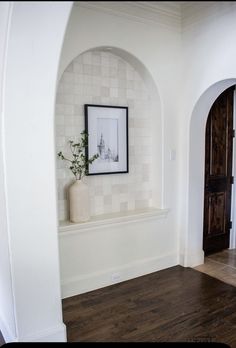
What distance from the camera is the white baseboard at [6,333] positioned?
5.98 ft

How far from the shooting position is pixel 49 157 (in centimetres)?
171

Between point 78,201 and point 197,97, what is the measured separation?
1683 millimetres

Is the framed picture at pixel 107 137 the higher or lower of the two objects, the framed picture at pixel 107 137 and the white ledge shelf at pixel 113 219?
the higher

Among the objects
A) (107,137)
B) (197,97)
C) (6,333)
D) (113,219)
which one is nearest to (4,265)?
(6,333)

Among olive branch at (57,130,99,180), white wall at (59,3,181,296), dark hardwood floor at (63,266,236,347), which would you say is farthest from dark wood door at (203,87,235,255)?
olive branch at (57,130,99,180)

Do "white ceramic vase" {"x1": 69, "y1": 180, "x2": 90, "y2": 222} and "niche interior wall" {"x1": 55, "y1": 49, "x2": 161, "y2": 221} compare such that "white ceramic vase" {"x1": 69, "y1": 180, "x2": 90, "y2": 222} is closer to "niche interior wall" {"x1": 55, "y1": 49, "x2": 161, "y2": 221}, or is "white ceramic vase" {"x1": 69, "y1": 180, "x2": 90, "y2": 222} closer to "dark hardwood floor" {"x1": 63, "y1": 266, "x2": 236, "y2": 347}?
"niche interior wall" {"x1": 55, "y1": 49, "x2": 161, "y2": 221}

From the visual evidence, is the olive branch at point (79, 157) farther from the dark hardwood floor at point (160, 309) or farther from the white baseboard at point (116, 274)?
the dark hardwood floor at point (160, 309)

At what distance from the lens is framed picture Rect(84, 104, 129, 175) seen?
2768 millimetres

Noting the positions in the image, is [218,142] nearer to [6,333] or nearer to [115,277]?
[115,277]

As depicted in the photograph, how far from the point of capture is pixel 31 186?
1673 millimetres

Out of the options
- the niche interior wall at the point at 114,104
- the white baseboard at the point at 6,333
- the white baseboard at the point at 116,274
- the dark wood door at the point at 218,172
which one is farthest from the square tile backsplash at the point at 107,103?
the white baseboard at the point at 6,333

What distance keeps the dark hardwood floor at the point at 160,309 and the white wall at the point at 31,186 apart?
0.36m

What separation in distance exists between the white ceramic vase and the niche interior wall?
11cm

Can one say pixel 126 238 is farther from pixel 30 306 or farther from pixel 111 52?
pixel 111 52
